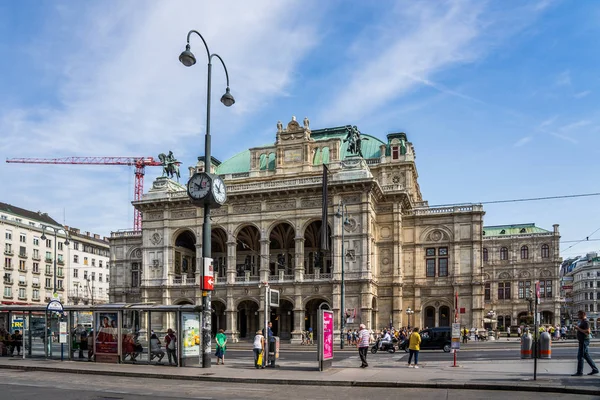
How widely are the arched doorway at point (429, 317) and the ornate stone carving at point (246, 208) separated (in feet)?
68.5

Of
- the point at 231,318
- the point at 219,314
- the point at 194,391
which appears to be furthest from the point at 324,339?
the point at 219,314

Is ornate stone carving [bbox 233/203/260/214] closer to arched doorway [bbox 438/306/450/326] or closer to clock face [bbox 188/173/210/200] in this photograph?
arched doorway [bbox 438/306/450/326]

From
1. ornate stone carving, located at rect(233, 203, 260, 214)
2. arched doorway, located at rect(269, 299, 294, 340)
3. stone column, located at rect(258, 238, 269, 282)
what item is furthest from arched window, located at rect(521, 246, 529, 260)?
ornate stone carving, located at rect(233, 203, 260, 214)

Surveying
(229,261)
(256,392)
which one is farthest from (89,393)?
(229,261)

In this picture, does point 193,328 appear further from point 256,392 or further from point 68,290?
point 68,290

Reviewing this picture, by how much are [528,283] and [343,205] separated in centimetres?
5263

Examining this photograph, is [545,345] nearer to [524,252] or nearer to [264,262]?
[264,262]

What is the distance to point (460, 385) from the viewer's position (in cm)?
1819

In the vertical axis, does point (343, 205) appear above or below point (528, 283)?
above

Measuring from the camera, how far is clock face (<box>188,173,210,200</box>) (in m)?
25.0

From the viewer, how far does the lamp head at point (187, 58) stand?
76.4 ft

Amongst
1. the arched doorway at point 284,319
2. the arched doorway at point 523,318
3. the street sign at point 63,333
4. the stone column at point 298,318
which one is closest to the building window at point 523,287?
the arched doorway at point 523,318

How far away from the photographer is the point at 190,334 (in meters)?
26.3

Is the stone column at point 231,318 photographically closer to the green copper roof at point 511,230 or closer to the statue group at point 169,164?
the statue group at point 169,164
